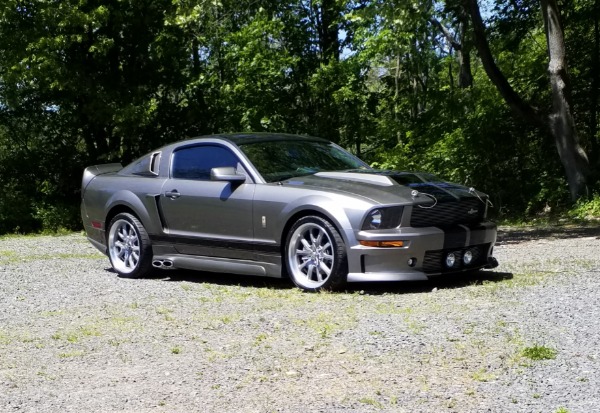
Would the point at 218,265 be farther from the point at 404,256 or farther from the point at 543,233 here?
the point at 543,233

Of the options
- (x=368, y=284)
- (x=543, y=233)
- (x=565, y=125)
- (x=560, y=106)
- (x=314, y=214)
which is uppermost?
(x=560, y=106)

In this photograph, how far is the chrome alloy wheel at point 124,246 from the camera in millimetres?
10445

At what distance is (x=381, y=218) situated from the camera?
8.39 m

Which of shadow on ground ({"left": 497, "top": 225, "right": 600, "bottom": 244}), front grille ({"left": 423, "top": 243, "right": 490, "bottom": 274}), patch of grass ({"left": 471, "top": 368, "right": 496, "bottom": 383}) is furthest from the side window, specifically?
shadow on ground ({"left": 497, "top": 225, "right": 600, "bottom": 244})

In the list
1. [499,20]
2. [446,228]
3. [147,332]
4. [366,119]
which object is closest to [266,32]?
[366,119]

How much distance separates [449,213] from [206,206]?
251 centimetres

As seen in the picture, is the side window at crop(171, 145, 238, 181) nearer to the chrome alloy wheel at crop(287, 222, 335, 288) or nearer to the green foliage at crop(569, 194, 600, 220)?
the chrome alloy wheel at crop(287, 222, 335, 288)

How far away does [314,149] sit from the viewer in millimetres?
10227

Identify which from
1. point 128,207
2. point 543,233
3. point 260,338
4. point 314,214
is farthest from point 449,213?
point 543,233

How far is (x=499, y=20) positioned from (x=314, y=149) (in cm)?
1339

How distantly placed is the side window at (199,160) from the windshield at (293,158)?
0.22 metres

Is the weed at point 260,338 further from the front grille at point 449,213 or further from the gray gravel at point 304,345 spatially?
the front grille at point 449,213

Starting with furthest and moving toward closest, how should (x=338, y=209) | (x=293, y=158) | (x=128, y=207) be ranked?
(x=128, y=207)
(x=293, y=158)
(x=338, y=209)

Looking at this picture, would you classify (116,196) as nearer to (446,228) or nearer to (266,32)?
(446,228)
